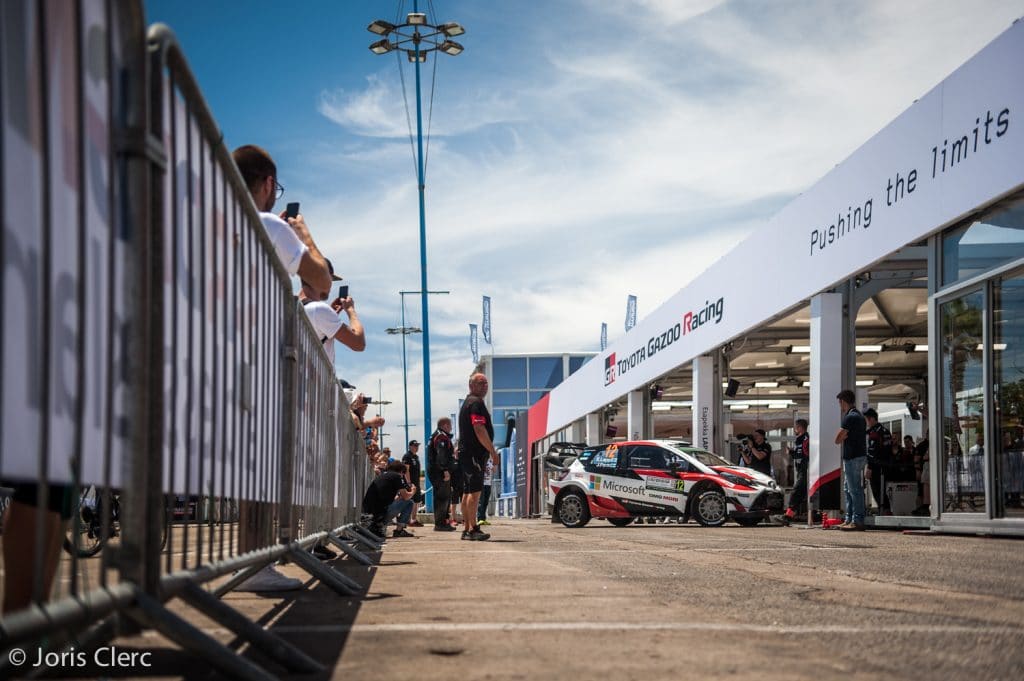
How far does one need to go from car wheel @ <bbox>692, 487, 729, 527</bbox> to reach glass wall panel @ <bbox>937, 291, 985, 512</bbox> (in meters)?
6.94

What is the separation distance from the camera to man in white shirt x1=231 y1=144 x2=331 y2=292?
5.08m

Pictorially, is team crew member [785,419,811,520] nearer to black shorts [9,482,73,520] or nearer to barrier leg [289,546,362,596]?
barrier leg [289,546,362,596]

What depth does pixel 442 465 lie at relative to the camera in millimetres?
18906

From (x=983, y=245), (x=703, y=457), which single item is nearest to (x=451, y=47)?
(x=703, y=457)

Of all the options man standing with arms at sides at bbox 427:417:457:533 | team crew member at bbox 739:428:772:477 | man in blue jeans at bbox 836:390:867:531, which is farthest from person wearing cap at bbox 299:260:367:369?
team crew member at bbox 739:428:772:477

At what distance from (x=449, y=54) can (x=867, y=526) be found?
17512mm

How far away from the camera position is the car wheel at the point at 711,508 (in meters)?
20.1

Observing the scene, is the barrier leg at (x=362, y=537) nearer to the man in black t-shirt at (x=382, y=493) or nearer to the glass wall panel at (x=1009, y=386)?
the man in black t-shirt at (x=382, y=493)

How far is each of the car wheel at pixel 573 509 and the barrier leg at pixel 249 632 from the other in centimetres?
1884

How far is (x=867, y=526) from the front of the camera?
1672 cm

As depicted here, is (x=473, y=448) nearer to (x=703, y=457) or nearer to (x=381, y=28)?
(x=703, y=457)

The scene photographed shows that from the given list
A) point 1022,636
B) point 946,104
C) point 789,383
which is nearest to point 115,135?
point 1022,636

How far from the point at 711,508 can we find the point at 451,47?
14556 mm

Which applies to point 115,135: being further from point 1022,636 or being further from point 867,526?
point 867,526
